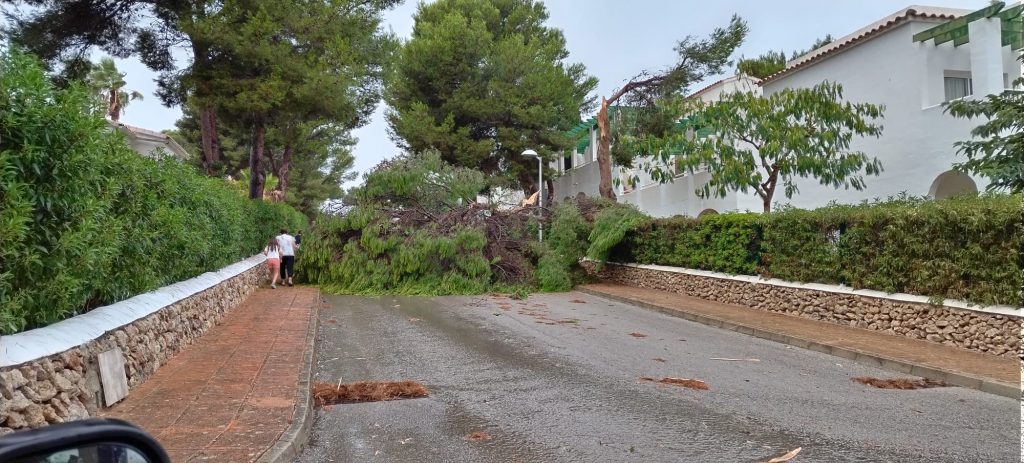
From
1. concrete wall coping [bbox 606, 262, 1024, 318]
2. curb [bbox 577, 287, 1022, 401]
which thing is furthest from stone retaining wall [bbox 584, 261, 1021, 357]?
curb [bbox 577, 287, 1022, 401]

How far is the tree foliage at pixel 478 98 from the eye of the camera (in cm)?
3197

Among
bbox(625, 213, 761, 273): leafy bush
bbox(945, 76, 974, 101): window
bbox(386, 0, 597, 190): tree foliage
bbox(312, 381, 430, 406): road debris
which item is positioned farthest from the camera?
bbox(386, 0, 597, 190): tree foliage

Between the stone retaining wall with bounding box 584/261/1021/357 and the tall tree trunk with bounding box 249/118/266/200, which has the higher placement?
the tall tree trunk with bounding box 249/118/266/200

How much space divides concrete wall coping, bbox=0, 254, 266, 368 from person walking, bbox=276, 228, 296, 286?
9.57m

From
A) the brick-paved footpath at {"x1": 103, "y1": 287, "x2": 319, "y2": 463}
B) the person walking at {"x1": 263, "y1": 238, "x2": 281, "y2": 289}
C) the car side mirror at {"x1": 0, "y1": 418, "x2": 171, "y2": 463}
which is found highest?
the person walking at {"x1": 263, "y1": 238, "x2": 281, "y2": 289}

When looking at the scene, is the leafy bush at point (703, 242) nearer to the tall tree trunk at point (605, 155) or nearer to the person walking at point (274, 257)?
the tall tree trunk at point (605, 155)

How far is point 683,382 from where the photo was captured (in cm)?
791

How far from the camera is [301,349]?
9328 mm

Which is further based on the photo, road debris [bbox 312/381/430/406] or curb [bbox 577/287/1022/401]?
curb [bbox 577/287/1022/401]

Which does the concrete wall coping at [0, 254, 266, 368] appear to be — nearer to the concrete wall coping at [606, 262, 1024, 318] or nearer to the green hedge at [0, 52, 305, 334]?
the green hedge at [0, 52, 305, 334]

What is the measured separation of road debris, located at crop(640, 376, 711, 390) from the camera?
771 centimetres

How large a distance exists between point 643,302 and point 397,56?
1996 cm

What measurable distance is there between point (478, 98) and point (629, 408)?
27413 millimetres

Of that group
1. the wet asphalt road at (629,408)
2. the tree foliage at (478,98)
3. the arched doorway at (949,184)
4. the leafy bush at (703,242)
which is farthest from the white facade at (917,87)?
the tree foliage at (478,98)
